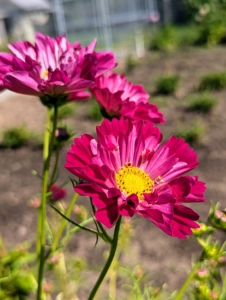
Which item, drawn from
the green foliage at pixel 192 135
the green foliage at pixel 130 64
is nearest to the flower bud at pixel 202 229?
the green foliage at pixel 192 135

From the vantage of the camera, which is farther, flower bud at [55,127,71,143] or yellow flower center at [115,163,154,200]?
flower bud at [55,127,71,143]

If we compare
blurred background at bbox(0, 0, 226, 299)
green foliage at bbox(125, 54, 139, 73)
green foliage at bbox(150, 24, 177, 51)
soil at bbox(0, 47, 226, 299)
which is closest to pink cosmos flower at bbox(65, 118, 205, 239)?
blurred background at bbox(0, 0, 226, 299)

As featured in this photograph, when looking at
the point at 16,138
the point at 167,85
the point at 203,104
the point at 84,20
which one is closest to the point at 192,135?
the point at 203,104

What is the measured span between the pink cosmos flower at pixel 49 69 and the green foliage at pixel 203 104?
2704mm

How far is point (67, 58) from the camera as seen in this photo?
0.57 metres

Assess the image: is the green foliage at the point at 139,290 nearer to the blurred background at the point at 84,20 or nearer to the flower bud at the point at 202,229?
the flower bud at the point at 202,229

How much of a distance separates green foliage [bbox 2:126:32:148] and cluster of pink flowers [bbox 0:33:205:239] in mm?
2410

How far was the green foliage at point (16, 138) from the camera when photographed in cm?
294

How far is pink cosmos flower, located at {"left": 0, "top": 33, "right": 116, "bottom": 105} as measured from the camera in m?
0.51

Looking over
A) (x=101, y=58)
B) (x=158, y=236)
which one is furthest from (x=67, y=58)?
(x=158, y=236)

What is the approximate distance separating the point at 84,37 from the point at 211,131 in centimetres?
389

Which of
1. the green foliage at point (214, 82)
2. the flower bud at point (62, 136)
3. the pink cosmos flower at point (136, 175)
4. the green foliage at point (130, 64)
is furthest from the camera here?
the green foliage at point (130, 64)

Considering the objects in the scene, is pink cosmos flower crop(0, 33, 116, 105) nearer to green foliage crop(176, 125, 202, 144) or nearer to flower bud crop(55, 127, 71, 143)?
flower bud crop(55, 127, 71, 143)

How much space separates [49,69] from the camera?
21.0 inches
